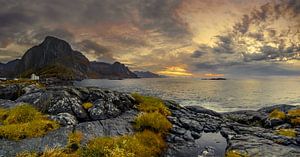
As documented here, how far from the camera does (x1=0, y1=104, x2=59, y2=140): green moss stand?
1311 cm

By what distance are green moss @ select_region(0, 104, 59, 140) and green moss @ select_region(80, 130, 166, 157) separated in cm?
362

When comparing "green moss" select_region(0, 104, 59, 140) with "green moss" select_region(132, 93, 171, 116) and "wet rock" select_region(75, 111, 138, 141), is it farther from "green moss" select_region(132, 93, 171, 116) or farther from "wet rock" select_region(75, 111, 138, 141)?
"green moss" select_region(132, 93, 171, 116)

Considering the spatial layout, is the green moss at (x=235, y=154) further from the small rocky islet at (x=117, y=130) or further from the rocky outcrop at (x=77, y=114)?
the rocky outcrop at (x=77, y=114)

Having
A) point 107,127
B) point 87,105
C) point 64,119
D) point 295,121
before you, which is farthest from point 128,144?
point 295,121

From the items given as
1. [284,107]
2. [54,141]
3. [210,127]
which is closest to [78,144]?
[54,141]

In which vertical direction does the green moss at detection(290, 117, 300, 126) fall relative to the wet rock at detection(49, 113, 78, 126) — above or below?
below

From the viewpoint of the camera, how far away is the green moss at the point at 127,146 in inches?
465

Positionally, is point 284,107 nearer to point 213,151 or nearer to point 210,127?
point 210,127

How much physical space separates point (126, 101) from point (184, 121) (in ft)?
20.8

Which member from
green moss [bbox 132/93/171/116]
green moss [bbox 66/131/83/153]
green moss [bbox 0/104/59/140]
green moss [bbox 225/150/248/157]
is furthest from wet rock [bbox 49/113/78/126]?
green moss [bbox 225/150/248/157]

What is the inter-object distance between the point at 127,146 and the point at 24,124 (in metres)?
6.74

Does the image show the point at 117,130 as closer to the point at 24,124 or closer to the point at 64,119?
the point at 64,119

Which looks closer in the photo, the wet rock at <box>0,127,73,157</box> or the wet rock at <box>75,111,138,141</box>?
the wet rock at <box>0,127,73,157</box>

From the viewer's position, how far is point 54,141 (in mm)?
13180
